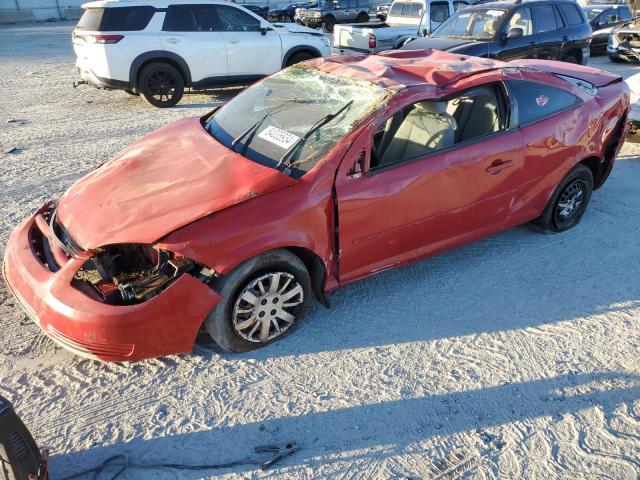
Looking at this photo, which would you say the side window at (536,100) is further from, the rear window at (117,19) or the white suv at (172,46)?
the rear window at (117,19)

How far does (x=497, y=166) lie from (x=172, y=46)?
705 cm

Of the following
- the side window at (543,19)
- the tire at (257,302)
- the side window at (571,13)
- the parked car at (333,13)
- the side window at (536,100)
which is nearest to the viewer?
the tire at (257,302)

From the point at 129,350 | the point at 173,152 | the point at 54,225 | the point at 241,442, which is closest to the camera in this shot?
the point at 241,442

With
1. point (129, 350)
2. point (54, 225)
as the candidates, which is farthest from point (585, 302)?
point (54, 225)

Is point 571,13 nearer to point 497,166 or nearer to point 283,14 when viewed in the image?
point 497,166

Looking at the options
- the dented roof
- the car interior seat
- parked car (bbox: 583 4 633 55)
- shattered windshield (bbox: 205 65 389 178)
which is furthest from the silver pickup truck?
the car interior seat

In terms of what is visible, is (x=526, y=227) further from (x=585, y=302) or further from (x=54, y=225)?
(x=54, y=225)

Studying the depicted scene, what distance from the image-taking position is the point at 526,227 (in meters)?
5.12

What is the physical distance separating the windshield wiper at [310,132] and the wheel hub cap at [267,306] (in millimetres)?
769

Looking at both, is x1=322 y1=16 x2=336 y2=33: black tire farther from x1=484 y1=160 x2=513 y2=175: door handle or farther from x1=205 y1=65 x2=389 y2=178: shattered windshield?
x1=484 y1=160 x2=513 y2=175: door handle

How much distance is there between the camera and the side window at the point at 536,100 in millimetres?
4289

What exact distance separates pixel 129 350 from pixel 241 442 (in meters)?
0.84

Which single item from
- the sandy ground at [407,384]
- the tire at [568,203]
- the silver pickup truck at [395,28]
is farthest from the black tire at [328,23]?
the sandy ground at [407,384]

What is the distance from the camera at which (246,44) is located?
9.87 m
